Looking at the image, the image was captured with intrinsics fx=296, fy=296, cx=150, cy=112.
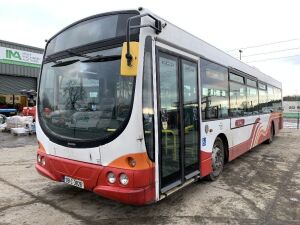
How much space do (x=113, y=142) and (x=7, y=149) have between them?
8209mm

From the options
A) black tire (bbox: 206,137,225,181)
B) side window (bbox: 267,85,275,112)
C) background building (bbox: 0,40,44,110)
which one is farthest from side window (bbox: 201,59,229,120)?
background building (bbox: 0,40,44,110)

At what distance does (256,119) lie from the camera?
30.5 feet

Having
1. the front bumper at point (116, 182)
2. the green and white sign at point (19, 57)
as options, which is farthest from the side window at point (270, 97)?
Answer: the green and white sign at point (19, 57)

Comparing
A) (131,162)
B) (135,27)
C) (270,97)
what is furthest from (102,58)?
(270,97)

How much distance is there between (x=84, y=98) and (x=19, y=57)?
26.6 metres

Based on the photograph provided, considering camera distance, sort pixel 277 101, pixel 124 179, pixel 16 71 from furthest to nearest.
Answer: pixel 16 71
pixel 277 101
pixel 124 179

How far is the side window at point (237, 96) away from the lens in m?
7.26

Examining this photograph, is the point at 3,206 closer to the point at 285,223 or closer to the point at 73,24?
the point at 73,24

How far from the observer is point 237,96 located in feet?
24.9

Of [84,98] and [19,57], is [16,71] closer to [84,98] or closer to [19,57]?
[19,57]

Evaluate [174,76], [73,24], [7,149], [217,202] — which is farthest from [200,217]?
[7,149]

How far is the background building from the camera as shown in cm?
2556

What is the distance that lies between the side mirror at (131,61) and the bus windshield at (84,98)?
246mm

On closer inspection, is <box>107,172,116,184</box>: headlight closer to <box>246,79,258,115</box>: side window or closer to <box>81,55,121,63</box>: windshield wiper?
<box>81,55,121,63</box>: windshield wiper
